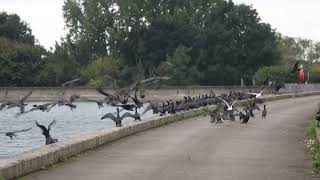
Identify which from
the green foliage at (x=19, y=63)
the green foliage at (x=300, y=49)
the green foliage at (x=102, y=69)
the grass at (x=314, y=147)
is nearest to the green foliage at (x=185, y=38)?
the green foliage at (x=102, y=69)

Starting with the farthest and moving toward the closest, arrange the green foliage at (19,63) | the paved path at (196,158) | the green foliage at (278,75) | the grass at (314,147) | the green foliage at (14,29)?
the green foliage at (14,29) < the green foliage at (19,63) < the green foliage at (278,75) < the grass at (314,147) < the paved path at (196,158)

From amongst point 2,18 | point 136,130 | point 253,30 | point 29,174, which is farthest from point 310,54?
point 29,174

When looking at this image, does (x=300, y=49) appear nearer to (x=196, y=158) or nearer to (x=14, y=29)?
(x=14, y=29)

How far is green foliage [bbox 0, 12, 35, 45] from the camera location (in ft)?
381

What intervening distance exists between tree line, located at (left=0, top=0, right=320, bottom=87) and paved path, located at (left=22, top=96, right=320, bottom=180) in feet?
248

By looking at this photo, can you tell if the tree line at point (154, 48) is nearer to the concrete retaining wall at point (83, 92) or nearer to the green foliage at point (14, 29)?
the concrete retaining wall at point (83, 92)

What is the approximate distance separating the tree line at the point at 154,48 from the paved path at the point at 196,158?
7570cm

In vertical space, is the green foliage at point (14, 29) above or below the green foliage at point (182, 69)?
above

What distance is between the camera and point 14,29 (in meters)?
118

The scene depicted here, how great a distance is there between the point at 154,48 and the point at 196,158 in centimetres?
8888

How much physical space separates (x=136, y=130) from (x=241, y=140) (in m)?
4.01

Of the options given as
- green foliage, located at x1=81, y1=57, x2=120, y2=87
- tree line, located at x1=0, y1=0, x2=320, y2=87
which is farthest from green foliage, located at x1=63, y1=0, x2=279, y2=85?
green foliage, located at x1=81, y1=57, x2=120, y2=87

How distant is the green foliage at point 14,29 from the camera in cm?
11625

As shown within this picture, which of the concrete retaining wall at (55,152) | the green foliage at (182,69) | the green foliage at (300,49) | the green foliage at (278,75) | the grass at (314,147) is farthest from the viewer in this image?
the green foliage at (300,49)
